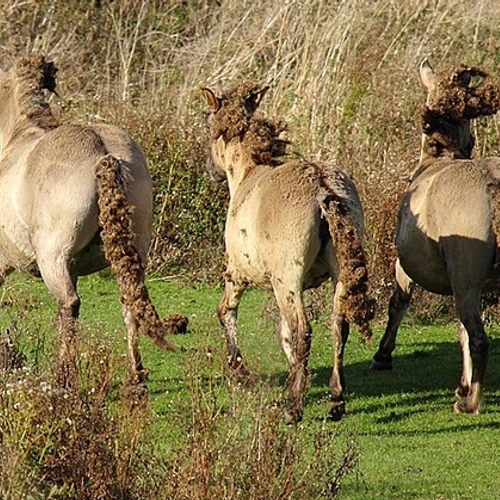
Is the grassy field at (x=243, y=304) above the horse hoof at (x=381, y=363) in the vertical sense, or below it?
above

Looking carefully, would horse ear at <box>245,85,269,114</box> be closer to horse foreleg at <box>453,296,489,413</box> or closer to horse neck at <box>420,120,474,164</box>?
horse neck at <box>420,120,474,164</box>

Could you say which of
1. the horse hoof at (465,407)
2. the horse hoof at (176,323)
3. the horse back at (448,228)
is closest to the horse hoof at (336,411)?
the horse hoof at (465,407)

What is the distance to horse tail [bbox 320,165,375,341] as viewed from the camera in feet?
29.1

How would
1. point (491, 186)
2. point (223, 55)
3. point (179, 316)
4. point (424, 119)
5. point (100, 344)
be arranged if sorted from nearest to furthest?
1. point (100, 344)
2. point (491, 186)
3. point (424, 119)
4. point (179, 316)
5. point (223, 55)

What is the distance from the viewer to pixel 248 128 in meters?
10.8

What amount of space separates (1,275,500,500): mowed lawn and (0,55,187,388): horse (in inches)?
11.9

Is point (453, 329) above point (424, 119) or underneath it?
underneath

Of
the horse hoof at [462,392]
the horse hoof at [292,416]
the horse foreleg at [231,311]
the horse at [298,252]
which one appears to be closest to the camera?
the horse hoof at [292,416]

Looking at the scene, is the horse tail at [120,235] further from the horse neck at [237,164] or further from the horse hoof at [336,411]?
the horse neck at [237,164]

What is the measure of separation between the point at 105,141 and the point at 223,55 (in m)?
8.92

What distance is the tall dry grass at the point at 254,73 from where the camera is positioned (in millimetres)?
15500

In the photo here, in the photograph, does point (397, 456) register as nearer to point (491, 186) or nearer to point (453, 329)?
point (491, 186)

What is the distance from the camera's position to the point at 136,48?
2016cm

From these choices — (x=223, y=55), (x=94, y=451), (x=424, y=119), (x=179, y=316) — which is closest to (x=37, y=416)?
(x=94, y=451)
